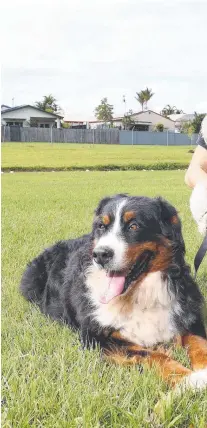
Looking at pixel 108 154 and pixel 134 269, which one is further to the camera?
pixel 108 154

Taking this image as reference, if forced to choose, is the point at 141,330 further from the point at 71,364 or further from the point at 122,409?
the point at 122,409

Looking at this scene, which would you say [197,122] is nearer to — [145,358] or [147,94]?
[147,94]

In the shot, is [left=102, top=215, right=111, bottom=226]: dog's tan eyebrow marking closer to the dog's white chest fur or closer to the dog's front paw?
the dog's white chest fur

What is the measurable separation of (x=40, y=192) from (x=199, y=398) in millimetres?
2932

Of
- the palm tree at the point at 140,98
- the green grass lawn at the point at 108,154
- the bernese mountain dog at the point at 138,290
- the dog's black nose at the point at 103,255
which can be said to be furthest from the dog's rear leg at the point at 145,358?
the green grass lawn at the point at 108,154

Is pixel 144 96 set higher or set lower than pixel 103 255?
higher

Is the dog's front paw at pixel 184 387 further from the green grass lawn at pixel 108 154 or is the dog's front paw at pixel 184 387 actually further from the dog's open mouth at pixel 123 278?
the green grass lawn at pixel 108 154

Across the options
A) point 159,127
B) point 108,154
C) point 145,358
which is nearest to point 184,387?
point 145,358

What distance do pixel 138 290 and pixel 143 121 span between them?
0.88 metres

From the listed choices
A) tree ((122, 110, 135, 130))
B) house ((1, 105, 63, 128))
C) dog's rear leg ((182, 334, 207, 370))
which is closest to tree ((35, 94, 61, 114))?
house ((1, 105, 63, 128))

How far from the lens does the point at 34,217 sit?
3.16 m

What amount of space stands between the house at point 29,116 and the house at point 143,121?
15cm

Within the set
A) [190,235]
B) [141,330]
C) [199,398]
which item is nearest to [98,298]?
[141,330]

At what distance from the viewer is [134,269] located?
1.44 metres
